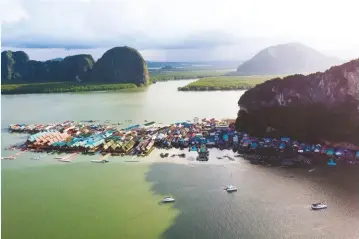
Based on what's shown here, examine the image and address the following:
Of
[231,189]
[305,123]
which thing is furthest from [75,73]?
[231,189]

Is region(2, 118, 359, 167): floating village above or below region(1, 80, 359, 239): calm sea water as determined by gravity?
A: above

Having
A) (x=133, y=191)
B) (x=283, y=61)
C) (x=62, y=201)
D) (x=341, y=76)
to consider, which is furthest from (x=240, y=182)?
(x=283, y=61)

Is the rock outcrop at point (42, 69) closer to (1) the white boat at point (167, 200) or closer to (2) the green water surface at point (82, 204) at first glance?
(2) the green water surface at point (82, 204)

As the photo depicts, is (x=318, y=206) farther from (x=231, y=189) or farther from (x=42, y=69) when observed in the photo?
(x=42, y=69)

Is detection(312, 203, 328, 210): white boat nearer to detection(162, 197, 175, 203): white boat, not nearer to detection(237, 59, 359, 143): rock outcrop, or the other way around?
detection(162, 197, 175, 203): white boat

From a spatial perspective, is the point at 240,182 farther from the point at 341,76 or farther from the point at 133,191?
the point at 341,76

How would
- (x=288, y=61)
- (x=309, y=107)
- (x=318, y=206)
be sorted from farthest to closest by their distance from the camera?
(x=288, y=61) → (x=309, y=107) → (x=318, y=206)

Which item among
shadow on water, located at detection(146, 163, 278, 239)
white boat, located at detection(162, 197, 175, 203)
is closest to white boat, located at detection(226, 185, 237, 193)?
shadow on water, located at detection(146, 163, 278, 239)
